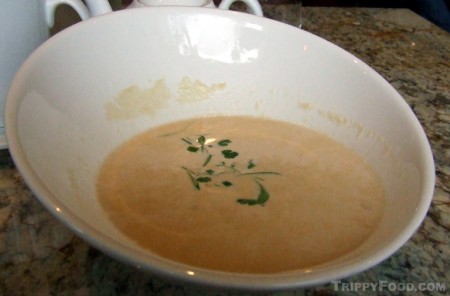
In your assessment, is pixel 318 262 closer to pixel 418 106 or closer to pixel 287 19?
pixel 418 106

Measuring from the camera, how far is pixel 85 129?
0.64 meters

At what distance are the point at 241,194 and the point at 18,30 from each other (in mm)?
343

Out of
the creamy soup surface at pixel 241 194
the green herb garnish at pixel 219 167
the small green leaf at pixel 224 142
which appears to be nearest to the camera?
the creamy soup surface at pixel 241 194

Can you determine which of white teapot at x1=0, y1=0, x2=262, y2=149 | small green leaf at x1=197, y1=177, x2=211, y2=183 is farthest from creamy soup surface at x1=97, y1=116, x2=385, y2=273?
white teapot at x1=0, y1=0, x2=262, y2=149

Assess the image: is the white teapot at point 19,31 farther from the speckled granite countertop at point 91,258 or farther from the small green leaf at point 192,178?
the small green leaf at point 192,178

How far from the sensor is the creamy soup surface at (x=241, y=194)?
50cm

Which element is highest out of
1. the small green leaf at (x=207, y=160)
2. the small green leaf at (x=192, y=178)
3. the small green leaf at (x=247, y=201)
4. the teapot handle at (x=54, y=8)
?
the teapot handle at (x=54, y=8)

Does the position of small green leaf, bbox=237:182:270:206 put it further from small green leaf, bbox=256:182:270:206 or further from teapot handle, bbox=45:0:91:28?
teapot handle, bbox=45:0:91:28

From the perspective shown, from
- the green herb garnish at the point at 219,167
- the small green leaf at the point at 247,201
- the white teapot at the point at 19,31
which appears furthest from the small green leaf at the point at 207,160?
the white teapot at the point at 19,31

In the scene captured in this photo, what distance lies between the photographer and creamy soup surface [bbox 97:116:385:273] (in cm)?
50

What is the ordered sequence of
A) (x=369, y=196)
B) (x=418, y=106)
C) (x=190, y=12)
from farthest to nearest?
(x=418, y=106) → (x=190, y=12) → (x=369, y=196)

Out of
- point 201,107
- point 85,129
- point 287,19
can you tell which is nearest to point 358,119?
point 201,107

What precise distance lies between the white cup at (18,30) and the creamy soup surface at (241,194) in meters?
0.17

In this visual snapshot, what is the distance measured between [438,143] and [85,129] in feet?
1.80
